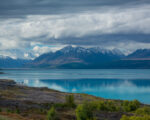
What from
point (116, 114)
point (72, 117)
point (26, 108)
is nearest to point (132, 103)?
point (116, 114)

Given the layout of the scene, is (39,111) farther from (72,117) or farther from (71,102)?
(71,102)

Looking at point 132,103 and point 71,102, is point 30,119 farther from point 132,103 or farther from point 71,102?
point 132,103

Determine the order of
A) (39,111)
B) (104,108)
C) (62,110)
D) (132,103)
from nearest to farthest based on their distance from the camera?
(39,111)
(62,110)
(104,108)
(132,103)

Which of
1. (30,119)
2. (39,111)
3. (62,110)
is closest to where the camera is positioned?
(30,119)

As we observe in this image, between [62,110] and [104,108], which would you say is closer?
[62,110]

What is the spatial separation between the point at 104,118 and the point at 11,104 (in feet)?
67.6

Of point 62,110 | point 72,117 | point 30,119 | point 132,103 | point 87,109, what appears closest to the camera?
point 30,119

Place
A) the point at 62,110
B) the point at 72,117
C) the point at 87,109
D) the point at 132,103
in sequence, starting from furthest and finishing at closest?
the point at 132,103 < the point at 62,110 < the point at 72,117 < the point at 87,109

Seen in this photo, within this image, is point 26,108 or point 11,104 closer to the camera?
point 26,108

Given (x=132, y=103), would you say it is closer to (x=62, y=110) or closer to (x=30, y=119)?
(x=62, y=110)

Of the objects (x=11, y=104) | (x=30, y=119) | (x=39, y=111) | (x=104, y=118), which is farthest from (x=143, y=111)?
(x=11, y=104)

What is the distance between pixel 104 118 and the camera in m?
41.8

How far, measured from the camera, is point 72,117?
135ft

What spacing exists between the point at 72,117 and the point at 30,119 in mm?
8330
